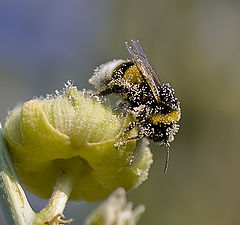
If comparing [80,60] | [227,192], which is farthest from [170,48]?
[227,192]

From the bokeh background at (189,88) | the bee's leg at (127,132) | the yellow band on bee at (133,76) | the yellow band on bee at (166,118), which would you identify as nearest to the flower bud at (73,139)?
the bee's leg at (127,132)

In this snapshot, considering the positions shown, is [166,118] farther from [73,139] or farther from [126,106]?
[73,139]

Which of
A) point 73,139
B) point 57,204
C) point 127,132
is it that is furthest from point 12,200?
point 127,132

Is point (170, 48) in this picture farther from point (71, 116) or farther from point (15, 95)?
point (71, 116)

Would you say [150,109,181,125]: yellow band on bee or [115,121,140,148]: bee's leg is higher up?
[150,109,181,125]: yellow band on bee

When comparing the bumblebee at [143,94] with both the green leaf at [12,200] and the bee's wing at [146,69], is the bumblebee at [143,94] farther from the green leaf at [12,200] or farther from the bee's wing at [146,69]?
the green leaf at [12,200]

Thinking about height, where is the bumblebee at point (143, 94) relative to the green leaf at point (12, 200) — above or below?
above

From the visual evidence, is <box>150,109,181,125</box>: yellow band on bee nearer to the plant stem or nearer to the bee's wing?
the bee's wing

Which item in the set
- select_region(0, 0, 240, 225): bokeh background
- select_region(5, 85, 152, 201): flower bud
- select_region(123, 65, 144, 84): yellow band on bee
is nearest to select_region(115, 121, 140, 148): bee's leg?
select_region(5, 85, 152, 201): flower bud
